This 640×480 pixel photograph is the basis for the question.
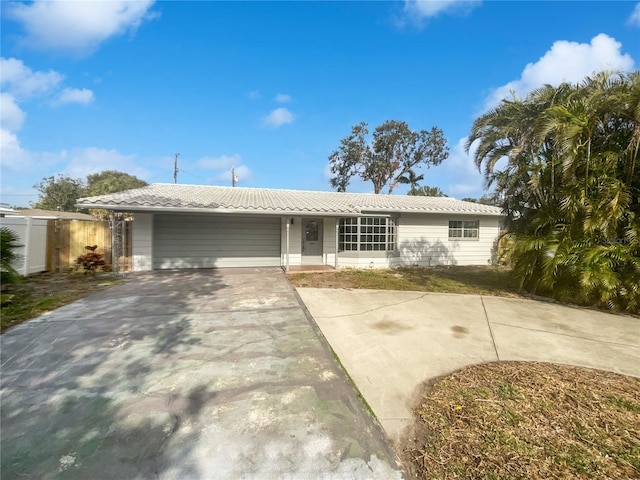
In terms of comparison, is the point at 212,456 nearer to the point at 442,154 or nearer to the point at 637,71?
the point at 637,71

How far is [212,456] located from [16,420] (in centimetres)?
186

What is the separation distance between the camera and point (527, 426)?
266 cm

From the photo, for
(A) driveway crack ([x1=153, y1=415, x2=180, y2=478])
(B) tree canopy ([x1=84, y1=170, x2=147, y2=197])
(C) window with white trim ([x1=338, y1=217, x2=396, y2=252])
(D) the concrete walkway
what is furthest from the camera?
(B) tree canopy ([x1=84, y1=170, x2=147, y2=197])

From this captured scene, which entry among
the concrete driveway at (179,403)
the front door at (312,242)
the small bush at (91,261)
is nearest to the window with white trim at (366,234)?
the front door at (312,242)

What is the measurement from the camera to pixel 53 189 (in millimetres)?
35062

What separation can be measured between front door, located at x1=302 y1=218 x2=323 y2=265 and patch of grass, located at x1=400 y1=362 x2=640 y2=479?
915 centimetres

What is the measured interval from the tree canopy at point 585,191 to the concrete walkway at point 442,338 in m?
0.77

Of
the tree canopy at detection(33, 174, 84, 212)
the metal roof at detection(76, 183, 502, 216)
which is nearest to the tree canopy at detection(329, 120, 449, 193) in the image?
the metal roof at detection(76, 183, 502, 216)

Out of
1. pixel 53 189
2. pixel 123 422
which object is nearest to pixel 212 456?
pixel 123 422

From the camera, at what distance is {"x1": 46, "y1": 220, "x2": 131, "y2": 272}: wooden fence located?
9.95 m

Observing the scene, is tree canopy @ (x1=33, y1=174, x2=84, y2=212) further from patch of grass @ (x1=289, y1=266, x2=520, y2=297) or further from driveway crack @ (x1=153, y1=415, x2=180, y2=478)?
driveway crack @ (x1=153, y1=415, x2=180, y2=478)

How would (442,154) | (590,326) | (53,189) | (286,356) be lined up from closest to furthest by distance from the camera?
1. (286,356)
2. (590,326)
3. (442,154)
4. (53,189)

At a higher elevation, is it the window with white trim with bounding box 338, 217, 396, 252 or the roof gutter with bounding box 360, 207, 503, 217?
the roof gutter with bounding box 360, 207, 503, 217

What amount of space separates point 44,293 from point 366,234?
33.1ft
